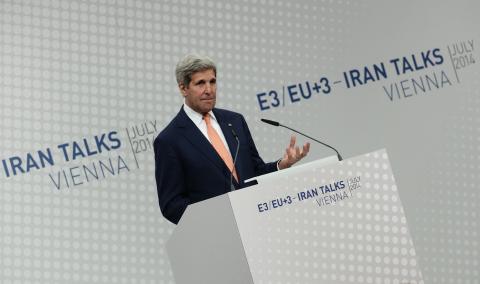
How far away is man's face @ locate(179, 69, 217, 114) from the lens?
231 centimetres

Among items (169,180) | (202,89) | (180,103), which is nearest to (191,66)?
(202,89)

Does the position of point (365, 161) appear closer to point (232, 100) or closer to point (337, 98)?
point (232, 100)

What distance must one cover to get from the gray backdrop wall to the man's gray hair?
4.48 feet

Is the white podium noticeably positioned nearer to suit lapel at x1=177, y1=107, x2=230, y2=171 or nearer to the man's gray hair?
suit lapel at x1=177, y1=107, x2=230, y2=171

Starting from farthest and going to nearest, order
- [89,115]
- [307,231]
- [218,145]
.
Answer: [89,115]
[218,145]
[307,231]

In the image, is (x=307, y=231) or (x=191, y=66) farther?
(x=191, y=66)

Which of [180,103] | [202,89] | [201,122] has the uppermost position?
[180,103]

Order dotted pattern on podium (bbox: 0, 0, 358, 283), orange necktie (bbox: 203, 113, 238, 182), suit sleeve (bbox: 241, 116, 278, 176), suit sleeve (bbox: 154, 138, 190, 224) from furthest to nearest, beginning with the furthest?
1. dotted pattern on podium (bbox: 0, 0, 358, 283)
2. suit sleeve (bbox: 241, 116, 278, 176)
3. orange necktie (bbox: 203, 113, 238, 182)
4. suit sleeve (bbox: 154, 138, 190, 224)

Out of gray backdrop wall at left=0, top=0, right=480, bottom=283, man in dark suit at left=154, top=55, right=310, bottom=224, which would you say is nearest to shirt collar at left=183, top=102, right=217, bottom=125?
man in dark suit at left=154, top=55, right=310, bottom=224

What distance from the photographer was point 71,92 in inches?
141

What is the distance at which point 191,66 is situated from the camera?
2.31 m

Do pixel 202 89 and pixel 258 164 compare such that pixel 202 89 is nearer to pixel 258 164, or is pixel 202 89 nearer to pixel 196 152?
pixel 196 152

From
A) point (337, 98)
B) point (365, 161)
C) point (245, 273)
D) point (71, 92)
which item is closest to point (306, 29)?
point (337, 98)

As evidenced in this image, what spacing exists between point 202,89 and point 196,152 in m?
0.23
